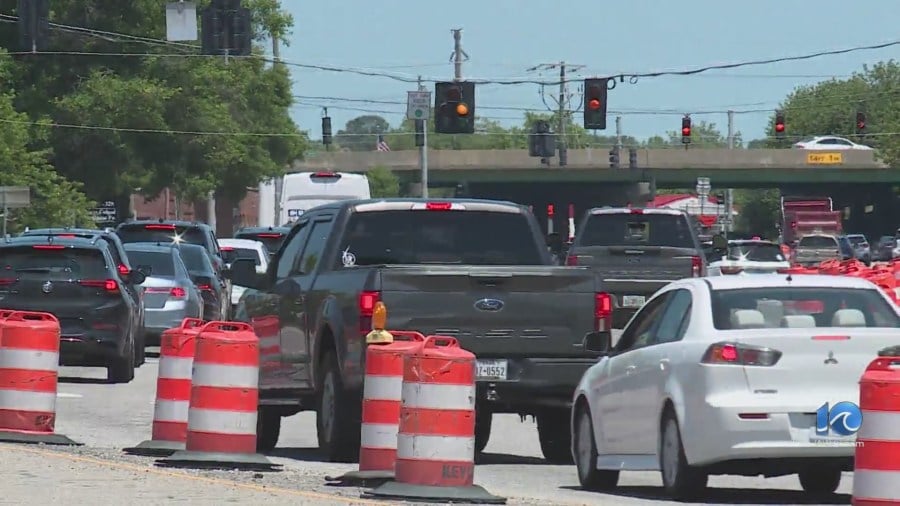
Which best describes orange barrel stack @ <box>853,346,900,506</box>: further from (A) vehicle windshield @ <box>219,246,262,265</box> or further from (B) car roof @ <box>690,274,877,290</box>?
(A) vehicle windshield @ <box>219,246,262,265</box>

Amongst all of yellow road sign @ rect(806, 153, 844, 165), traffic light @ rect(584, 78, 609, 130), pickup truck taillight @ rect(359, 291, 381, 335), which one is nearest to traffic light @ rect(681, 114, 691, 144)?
traffic light @ rect(584, 78, 609, 130)

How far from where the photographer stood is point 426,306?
48.5 feet

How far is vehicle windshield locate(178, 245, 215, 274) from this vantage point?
3219 centimetres

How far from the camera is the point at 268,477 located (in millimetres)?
13180

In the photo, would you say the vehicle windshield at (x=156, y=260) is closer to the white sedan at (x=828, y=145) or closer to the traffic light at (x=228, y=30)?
the traffic light at (x=228, y=30)

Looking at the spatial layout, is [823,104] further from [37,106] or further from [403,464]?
[403,464]

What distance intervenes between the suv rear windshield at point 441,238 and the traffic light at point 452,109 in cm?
2875

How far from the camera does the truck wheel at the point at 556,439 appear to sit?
52.9ft

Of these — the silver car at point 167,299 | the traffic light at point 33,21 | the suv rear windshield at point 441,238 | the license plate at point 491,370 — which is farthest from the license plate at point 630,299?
the license plate at point 491,370

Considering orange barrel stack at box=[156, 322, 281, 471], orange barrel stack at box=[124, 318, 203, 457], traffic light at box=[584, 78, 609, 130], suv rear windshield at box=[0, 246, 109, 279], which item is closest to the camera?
orange barrel stack at box=[156, 322, 281, 471]

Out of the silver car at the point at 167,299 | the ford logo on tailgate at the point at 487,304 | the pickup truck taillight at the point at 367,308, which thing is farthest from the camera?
the silver car at the point at 167,299

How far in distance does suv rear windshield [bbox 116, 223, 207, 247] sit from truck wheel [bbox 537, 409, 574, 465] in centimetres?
2125

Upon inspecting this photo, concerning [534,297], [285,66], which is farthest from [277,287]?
[285,66]

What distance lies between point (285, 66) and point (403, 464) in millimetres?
74245
